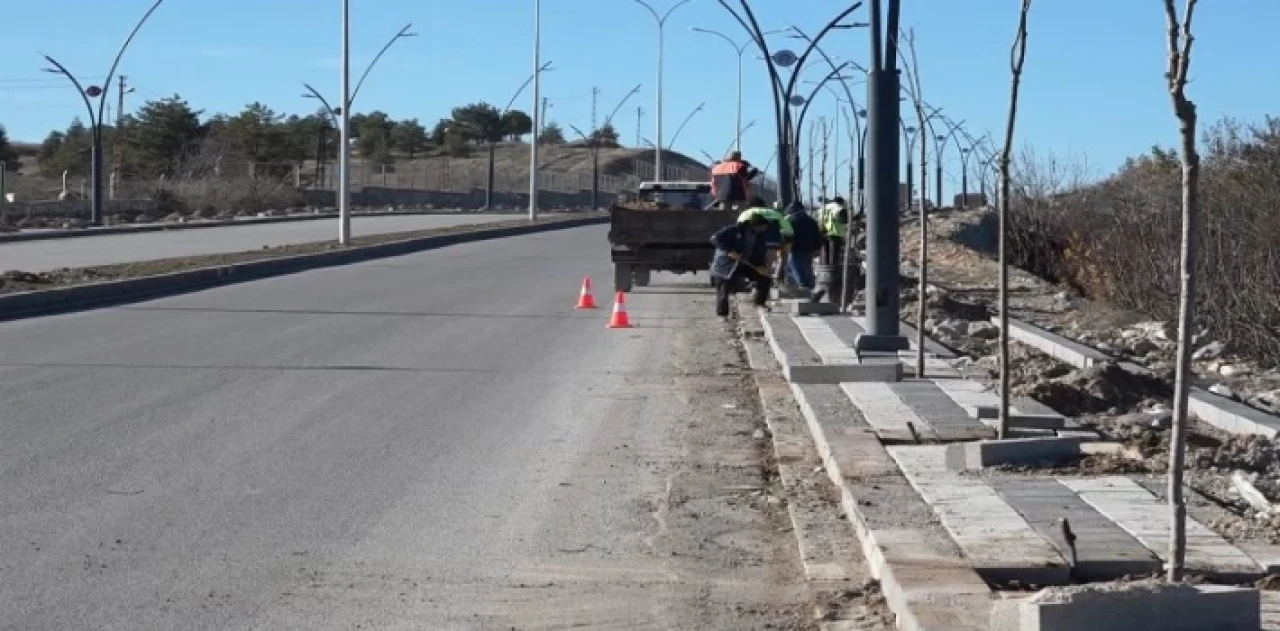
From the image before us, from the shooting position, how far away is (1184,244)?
20.3ft

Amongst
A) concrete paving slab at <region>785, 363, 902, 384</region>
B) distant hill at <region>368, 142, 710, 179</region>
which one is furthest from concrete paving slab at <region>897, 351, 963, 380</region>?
distant hill at <region>368, 142, 710, 179</region>

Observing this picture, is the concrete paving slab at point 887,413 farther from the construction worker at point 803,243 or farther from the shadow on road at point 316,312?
the construction worker at point 803,243

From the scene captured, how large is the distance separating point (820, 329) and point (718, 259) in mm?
3880

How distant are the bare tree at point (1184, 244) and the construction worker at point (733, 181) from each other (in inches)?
843

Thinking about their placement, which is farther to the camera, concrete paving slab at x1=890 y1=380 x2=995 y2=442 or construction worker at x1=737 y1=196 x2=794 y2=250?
construction worker at x1=737 y1=196 x2=794 y2=250

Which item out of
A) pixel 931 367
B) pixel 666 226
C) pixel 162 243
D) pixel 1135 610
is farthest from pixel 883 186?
pixel 162 243

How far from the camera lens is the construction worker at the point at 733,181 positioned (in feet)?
91.7

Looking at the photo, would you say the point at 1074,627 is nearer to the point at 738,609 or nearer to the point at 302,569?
the point at 738,609

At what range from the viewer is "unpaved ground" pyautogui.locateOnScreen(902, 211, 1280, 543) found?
884cm

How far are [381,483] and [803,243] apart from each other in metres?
14.2

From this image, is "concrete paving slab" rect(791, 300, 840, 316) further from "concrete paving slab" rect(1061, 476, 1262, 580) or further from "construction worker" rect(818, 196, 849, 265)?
"concrete paving slab" rect(1061, 476, 1262, 580)

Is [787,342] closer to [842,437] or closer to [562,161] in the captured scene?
[842,437]

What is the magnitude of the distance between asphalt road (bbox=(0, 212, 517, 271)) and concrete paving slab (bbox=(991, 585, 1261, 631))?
27.8 meters

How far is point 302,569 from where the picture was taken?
7543 millimetres
